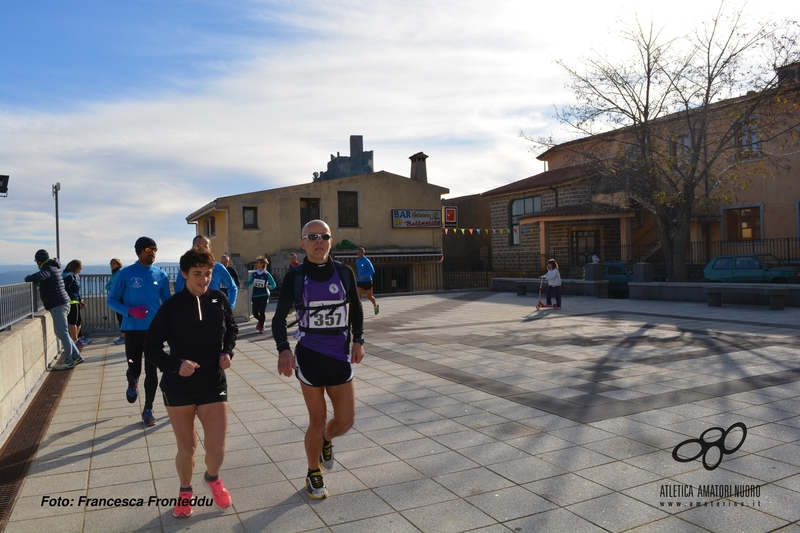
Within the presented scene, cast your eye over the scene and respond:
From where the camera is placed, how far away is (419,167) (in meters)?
37.6

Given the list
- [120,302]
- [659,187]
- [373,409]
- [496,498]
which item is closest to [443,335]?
[373,409]

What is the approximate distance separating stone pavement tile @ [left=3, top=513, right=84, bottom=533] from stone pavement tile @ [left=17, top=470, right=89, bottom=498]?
0.48 metres

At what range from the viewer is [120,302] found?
612 cm

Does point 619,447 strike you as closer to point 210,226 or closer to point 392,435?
point 392,435

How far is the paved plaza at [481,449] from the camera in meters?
3.83

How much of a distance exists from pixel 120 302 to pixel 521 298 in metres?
18.1

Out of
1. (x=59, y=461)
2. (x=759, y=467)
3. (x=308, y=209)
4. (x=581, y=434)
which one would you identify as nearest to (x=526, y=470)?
(x=581, y=434)

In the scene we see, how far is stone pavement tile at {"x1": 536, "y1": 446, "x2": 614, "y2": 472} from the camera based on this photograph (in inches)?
183

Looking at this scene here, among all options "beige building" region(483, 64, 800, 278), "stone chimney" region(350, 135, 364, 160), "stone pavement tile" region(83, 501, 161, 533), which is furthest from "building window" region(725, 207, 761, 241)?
"stone chimney" region(350, 135, 364, 160)

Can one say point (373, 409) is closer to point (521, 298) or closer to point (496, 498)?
point (496, 498)

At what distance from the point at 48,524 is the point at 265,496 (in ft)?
4.40

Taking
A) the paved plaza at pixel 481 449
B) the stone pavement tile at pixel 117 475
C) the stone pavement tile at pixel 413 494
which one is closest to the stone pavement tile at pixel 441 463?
the paved plaza at pixel 481 449

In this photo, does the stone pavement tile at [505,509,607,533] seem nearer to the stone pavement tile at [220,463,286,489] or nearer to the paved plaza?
the paved plaza

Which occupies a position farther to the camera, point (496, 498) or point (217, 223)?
point (217, 223)
